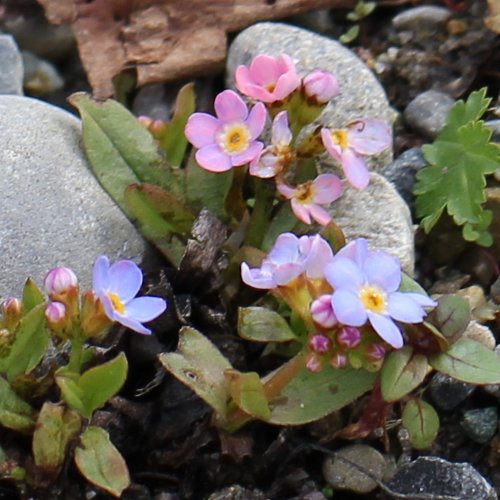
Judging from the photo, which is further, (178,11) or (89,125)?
(178,11)

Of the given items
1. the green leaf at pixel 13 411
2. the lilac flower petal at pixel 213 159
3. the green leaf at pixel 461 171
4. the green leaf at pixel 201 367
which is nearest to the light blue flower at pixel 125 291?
the green leaf at pixel 201 367

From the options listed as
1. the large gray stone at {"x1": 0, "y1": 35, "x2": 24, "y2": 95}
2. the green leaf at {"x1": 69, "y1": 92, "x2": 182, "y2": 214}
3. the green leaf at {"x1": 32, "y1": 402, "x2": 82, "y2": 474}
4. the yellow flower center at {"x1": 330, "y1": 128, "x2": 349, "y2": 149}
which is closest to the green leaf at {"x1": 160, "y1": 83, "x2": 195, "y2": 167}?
the green leaf at {"x1": 69, "y1": 92, "x2": 182, "y2": 214}

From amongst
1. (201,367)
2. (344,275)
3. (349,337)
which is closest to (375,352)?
(349,337)

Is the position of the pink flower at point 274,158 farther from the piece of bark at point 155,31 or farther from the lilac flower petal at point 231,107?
the piece of bark at point 155,31

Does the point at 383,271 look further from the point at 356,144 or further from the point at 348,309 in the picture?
the point at 356,144

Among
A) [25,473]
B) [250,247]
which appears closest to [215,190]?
[250,247]

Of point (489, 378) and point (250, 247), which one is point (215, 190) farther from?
point (489, 378)
